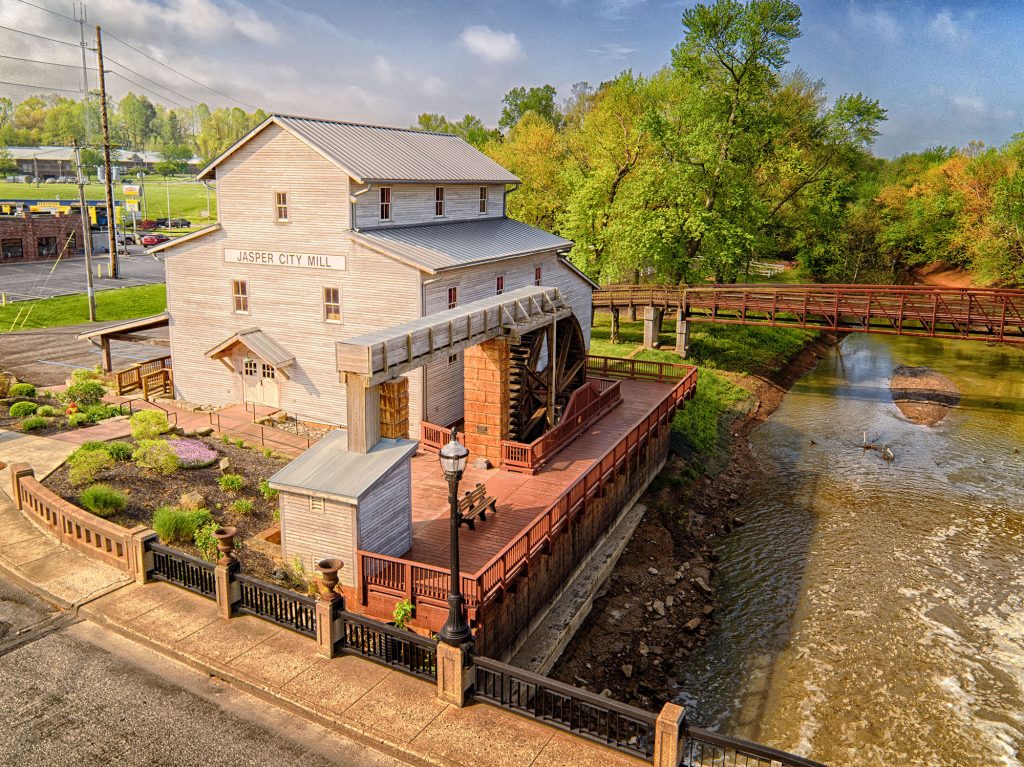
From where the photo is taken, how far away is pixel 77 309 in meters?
51.8

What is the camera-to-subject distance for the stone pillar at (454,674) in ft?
40.8

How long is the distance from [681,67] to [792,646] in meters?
36.2

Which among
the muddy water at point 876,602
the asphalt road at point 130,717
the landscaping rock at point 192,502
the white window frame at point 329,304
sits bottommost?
the muddy water at point 876,602

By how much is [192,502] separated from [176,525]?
166 centimetres

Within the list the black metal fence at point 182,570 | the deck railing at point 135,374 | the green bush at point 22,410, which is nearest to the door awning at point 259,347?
the deck railing at point 135,374

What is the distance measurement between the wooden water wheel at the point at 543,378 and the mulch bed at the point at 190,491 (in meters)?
7.52

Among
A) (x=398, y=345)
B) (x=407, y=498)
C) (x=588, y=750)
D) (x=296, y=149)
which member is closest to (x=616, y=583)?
(x=407, y=498)

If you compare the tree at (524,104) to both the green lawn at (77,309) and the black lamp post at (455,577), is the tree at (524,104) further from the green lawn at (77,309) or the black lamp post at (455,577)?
the black lamp post at (455,577)

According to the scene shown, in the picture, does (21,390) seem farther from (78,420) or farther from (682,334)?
(682,334)

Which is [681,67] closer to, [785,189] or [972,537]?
[785,189]

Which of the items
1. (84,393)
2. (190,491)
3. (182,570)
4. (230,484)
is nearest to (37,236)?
(84,393)

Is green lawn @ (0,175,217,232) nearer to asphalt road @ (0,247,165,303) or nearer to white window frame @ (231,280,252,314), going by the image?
asphalt road @ (0,247,165,303)

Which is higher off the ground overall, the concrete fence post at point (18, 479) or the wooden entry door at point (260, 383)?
the wooden entry door at point (260, 383)

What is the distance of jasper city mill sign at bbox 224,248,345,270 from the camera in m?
26.3
